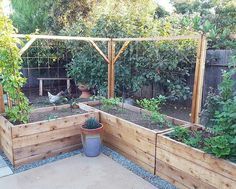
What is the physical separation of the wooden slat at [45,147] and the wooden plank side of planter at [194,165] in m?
1.29

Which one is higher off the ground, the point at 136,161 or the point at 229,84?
the point at 229,84

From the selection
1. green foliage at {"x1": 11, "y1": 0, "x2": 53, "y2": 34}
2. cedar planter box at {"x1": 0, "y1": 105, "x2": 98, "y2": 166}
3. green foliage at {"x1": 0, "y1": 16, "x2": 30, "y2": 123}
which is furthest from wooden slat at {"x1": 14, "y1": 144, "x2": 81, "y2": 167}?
green foliage at {"x1": 11, "y1": 0, "x2": 53, "y2": 34}

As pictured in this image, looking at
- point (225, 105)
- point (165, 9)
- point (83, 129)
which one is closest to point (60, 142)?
point (83, 129)

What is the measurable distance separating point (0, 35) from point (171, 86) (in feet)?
10.1

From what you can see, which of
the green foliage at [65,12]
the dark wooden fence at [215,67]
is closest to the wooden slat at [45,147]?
the dark wooden fence at [215,67]

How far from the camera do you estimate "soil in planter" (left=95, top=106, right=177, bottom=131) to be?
3.33 meters

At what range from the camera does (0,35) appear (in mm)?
2984

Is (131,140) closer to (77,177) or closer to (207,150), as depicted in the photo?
(77,177)

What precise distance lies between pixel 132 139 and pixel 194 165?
0.96 meters

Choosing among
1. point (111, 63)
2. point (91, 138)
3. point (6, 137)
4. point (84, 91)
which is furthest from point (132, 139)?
point (84, 91)

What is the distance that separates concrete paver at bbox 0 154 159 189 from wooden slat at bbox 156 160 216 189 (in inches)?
8.4

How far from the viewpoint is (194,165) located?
2.45 metres

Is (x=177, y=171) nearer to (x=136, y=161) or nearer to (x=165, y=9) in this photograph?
(x=136, y=161)

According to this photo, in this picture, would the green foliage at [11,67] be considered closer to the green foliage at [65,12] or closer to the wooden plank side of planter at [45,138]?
the wooden plank side of planter at [45,138]
